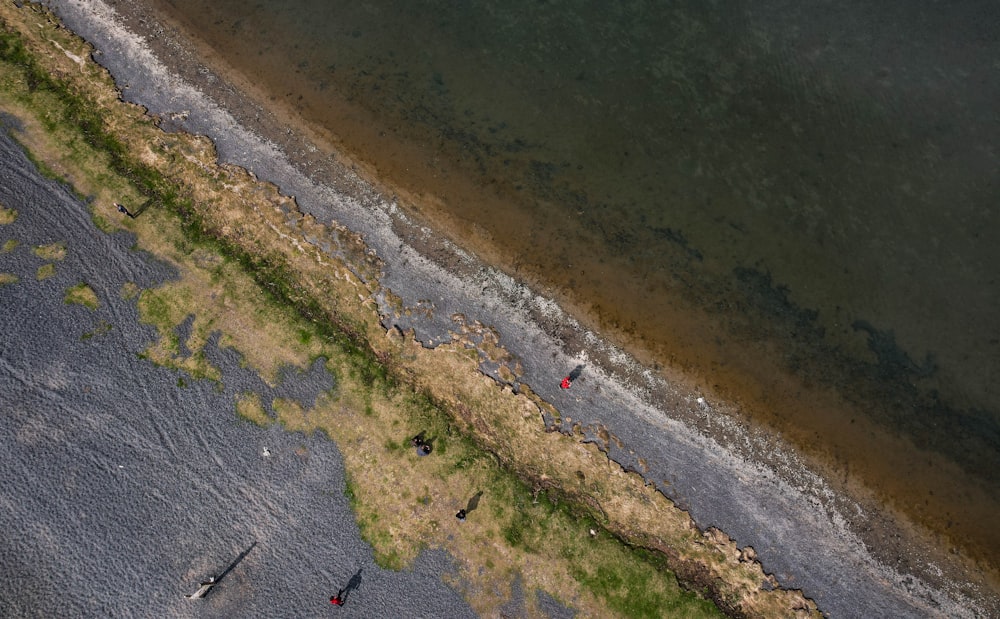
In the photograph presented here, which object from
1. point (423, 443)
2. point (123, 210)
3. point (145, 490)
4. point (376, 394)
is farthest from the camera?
point (123, 210)

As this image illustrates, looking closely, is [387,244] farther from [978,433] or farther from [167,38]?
[978,433]

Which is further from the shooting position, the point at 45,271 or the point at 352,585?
the point at 45,271

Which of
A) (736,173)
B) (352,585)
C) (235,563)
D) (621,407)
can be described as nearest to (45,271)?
(235,563)

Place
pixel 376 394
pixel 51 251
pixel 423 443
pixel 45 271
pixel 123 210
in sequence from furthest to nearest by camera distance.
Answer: pixel 123 210 → pixel 51 251 → pixel 45 271 → pixel 376 394 → pixel 423 443

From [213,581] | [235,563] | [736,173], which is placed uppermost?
[736,173]

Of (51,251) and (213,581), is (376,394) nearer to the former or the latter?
(213,581)

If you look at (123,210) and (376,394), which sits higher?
(123,210)

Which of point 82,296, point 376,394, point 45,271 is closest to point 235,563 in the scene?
point 376,394
